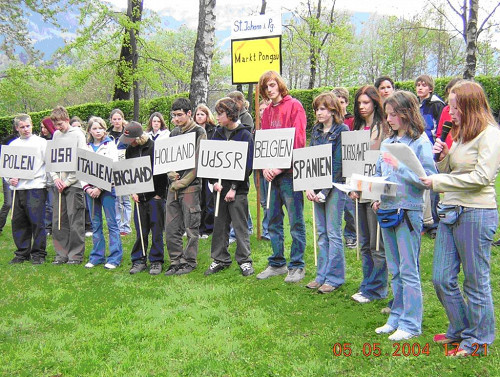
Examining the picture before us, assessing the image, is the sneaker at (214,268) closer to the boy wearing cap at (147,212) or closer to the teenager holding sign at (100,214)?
the boy wearing cap at (147,212)

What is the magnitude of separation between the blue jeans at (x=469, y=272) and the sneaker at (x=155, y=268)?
418 centimetres

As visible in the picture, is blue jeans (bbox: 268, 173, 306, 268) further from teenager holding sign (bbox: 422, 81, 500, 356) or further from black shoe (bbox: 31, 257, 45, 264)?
black shoe (bbox: 31, 257, 45, 264)

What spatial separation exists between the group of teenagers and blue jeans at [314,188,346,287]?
0.5 inches

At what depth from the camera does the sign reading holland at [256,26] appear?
8.52m

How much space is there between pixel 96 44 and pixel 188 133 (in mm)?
14445

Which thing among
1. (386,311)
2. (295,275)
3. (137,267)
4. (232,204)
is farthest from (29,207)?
(386,311)

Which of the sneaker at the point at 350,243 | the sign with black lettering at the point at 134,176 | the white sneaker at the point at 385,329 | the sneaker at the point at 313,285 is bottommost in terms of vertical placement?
the white sneaker at the point at 385,329

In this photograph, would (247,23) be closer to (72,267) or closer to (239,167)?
(239,167)

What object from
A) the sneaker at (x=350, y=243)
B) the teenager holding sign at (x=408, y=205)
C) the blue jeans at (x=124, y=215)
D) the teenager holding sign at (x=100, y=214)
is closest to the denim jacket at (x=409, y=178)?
the teenager holding sign at (x=408, y=205)

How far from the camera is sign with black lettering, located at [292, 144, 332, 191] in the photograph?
6074 millimetres

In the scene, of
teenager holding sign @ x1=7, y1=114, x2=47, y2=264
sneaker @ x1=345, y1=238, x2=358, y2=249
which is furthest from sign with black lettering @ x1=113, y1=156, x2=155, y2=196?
sneaker @ x1=345, y1=238, x2=358, y2=249

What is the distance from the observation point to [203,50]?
11336 mm

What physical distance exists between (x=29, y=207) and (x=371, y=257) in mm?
5490
